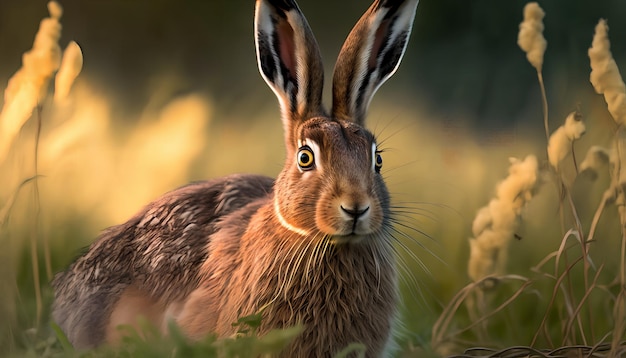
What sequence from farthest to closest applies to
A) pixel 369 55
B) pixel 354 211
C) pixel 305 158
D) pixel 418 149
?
1. pixel 418 149
2. pixel 369 55
3. pixel 305 158
4. pixel 354 211

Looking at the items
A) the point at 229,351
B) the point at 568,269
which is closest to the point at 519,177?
the point at 568,269

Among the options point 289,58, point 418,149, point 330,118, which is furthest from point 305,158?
point 418,149

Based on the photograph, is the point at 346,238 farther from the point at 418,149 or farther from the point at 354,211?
the point at 418,149

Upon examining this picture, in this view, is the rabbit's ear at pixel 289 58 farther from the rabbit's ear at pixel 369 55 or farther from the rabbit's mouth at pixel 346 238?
the rabbit's mouth at pixel 346 238

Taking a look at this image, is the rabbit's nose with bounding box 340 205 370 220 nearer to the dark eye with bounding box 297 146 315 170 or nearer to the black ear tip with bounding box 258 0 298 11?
the dark eye with bounding box 297 146 315 170

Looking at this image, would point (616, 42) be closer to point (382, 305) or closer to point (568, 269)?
point (568, 269)

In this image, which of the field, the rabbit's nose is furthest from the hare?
the field
